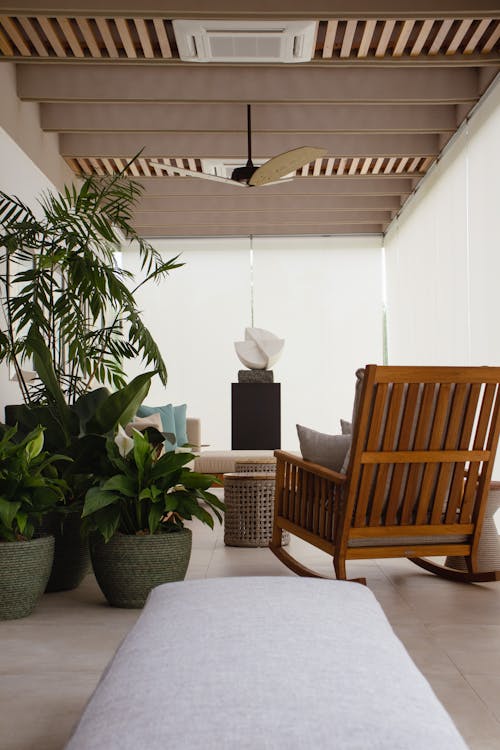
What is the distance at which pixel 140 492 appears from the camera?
323 cm

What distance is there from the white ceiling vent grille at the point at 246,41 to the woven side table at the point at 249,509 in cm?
257

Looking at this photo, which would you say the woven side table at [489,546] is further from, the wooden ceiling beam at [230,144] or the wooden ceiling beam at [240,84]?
the wooden ceiling beam at [230,144]

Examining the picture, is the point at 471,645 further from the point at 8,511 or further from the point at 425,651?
the point at 8,511

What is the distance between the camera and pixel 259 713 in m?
1.05

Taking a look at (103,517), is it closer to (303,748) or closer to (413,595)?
(413,595)

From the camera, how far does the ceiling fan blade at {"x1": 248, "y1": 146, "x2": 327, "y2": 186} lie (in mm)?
5246

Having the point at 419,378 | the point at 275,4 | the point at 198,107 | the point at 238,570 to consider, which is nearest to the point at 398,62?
the point at 275,4

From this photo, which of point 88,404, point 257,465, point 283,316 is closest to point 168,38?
point 88,404

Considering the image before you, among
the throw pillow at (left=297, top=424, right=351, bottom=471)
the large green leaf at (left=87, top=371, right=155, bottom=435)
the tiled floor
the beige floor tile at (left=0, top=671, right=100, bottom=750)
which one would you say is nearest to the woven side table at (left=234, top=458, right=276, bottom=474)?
the tiled floor

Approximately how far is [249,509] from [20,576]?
5.82 feet

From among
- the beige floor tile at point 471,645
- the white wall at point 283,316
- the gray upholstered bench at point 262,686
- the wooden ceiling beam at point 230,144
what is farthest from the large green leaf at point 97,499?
the white wall at point 283,316

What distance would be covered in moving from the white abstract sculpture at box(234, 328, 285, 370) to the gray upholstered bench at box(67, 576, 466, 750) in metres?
6.26

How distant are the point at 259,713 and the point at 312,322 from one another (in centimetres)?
975

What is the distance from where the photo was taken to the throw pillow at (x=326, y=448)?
3.65 metres
